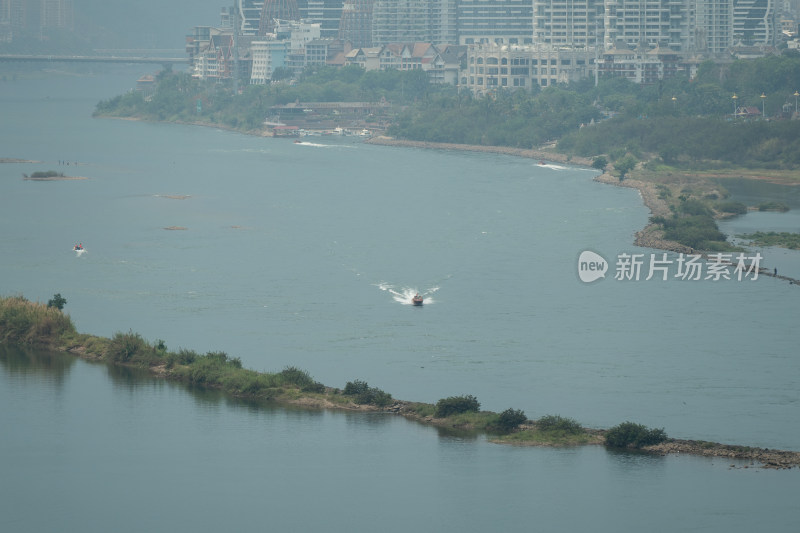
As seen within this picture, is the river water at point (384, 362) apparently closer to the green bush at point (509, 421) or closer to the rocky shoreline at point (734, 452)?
the rocky shoreline at point (734, 452)

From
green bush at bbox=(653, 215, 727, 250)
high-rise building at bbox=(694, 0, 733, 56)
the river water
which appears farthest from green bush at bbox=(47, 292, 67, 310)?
high-rise building at bbox=(694, 0, 733, 56)

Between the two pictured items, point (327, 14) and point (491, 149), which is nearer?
point (491, 149)

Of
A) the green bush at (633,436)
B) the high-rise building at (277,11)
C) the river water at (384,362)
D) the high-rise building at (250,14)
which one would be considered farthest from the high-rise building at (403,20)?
the green bush at (633,436)

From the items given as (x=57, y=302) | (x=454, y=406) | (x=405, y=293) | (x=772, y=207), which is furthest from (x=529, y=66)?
(x=454, y=406)

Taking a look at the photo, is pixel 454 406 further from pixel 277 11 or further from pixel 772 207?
pixel 277 11

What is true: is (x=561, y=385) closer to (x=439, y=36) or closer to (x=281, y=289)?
(x=281, y=289)
